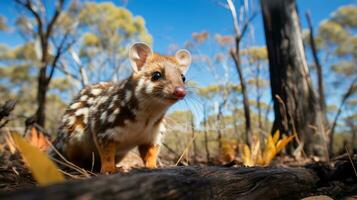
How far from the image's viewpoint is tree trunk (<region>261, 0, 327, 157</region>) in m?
→ 6.96

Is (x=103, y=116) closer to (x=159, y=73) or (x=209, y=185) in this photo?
(x=159, y=73)

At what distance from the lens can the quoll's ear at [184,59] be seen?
429 centimetres

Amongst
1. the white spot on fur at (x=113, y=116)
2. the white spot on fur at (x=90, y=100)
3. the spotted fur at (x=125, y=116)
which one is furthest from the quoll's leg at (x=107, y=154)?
the white spot on fur at (x=90, y=100)

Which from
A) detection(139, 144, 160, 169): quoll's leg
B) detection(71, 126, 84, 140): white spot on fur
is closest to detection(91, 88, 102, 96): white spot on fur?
detection(71, 126, 84, 140): white spot on fur

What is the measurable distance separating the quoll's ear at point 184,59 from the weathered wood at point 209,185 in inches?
66.6

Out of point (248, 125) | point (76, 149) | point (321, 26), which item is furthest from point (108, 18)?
point (76, 149)

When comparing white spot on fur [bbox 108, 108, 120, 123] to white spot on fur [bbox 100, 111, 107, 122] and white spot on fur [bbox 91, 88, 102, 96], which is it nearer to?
white spot on fur [bbox 100, 111, 107, 122]

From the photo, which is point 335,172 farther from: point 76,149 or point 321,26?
point 321,26

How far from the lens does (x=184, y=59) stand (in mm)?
4316

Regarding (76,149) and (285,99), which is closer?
(76,149)

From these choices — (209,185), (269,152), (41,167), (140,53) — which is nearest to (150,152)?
(140,53)

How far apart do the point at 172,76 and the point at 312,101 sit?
421 centimetres

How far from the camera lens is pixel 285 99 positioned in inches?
284

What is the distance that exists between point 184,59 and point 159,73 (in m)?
0.55
